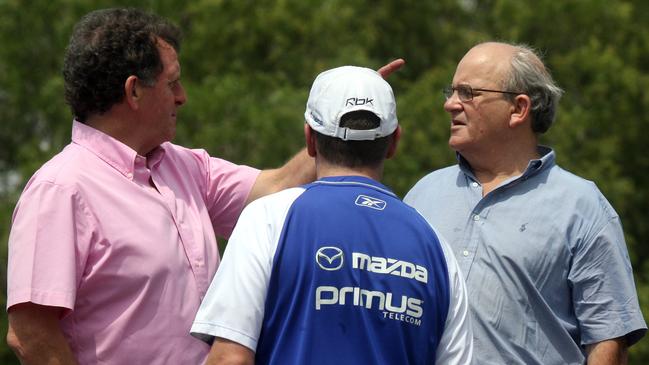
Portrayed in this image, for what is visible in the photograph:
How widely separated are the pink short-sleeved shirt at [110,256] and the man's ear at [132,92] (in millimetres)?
131

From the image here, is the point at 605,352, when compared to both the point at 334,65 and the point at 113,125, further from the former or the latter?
the point at 334,65

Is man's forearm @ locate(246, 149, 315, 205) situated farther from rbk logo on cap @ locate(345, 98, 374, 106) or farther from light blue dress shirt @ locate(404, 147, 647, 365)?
rbk logo on cap @ locate(345, 98, 374, 106)

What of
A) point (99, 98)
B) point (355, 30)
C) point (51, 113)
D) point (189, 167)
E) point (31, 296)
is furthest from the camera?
point (355, 30)

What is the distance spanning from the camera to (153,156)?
4.24m

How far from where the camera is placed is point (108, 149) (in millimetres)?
4066

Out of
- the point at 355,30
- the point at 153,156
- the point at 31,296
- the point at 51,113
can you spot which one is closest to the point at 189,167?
the point at 153,156

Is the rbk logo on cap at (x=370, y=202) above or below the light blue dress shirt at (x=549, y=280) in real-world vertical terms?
above

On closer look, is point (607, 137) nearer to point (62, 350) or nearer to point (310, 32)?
point (310, 32)

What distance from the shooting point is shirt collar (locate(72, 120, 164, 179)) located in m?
4.06

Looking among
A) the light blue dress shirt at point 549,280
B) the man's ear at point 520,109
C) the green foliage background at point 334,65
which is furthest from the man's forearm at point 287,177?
the green foliage background at point 334,65

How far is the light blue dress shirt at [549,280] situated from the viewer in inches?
175

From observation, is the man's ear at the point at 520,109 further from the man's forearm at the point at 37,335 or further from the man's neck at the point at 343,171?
the man's forearm at the point at 37,335

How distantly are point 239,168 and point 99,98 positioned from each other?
686 millimetres

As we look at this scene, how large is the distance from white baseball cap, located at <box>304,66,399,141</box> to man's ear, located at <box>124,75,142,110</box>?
2.31ft
